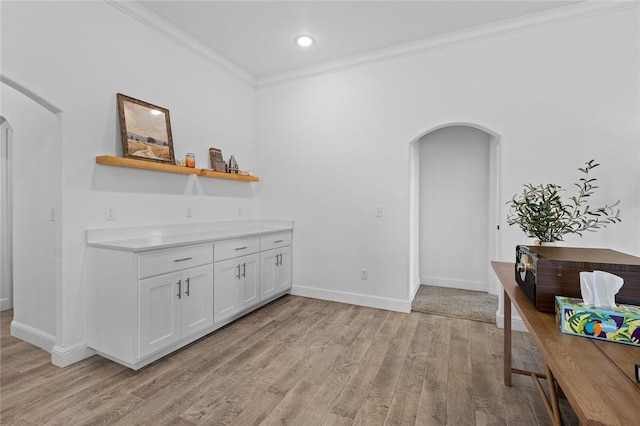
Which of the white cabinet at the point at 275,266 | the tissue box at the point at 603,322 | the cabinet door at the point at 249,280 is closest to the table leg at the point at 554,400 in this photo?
the tissue box at the point at 603,322

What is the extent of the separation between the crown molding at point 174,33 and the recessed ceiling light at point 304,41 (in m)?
1.02

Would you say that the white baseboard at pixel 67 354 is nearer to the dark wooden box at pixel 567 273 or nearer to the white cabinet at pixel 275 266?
the white cabinet at pixel 275 266

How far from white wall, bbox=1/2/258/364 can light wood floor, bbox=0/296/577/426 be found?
0.43 metres

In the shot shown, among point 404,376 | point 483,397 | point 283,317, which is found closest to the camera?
point 483,397

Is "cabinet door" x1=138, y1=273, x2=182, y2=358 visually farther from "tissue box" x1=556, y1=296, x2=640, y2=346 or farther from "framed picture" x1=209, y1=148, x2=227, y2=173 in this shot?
"tissue box" x1=556, y1=296, x2=640, y2=346

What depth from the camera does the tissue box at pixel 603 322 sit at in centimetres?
97

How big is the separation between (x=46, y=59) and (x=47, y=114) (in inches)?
18.6

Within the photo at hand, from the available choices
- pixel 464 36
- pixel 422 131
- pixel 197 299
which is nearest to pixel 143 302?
pixel 197 299

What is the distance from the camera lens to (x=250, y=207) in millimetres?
4250

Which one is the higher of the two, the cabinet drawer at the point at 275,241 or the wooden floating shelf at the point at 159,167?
the wooden floating shelf at the point at 159,167

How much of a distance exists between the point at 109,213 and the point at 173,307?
3.21 ft

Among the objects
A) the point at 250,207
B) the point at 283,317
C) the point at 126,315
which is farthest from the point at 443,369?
the point at 250,207

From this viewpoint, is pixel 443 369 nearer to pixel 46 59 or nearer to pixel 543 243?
pixel 543 243

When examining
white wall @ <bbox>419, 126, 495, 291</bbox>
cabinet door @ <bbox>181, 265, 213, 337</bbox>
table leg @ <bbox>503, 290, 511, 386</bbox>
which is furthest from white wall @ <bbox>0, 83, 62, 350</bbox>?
white wall @ <bbox>419, 126, 495, 291</bbox>
